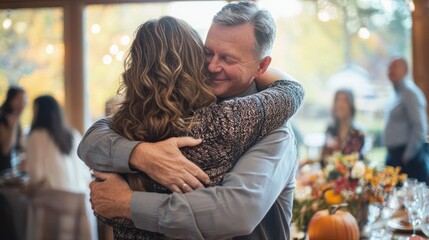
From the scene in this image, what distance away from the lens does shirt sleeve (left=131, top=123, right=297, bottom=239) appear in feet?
4.64

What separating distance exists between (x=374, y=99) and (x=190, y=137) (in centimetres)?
494

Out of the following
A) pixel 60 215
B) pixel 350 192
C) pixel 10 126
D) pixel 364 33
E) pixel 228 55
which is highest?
pixel 228 55

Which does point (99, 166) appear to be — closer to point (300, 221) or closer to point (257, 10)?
point (257, 10)

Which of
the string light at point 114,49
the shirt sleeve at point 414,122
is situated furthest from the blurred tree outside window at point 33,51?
the shirt sleeve at point 414,122

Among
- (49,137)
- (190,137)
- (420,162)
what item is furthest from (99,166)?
(420,162)

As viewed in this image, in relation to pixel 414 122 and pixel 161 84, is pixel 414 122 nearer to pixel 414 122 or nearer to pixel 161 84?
pixel 414 122

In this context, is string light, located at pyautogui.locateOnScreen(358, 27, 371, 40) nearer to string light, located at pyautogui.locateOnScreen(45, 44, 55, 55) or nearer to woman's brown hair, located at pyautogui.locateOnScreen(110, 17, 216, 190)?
string light, located at pyautogui.locateOnScreen(45, 44, 55, 55)

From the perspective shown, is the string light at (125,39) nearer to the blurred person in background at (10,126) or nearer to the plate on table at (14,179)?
the blurred person in background at (10,126)

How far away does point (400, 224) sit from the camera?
9.71 ft

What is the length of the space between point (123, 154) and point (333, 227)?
112cm

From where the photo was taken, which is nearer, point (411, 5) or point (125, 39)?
point (411, 5)

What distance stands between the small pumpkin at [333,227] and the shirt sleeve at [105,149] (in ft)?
3.55

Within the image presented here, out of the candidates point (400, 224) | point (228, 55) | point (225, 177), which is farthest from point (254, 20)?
point (400, 224)

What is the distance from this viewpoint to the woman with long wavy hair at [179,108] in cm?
147
